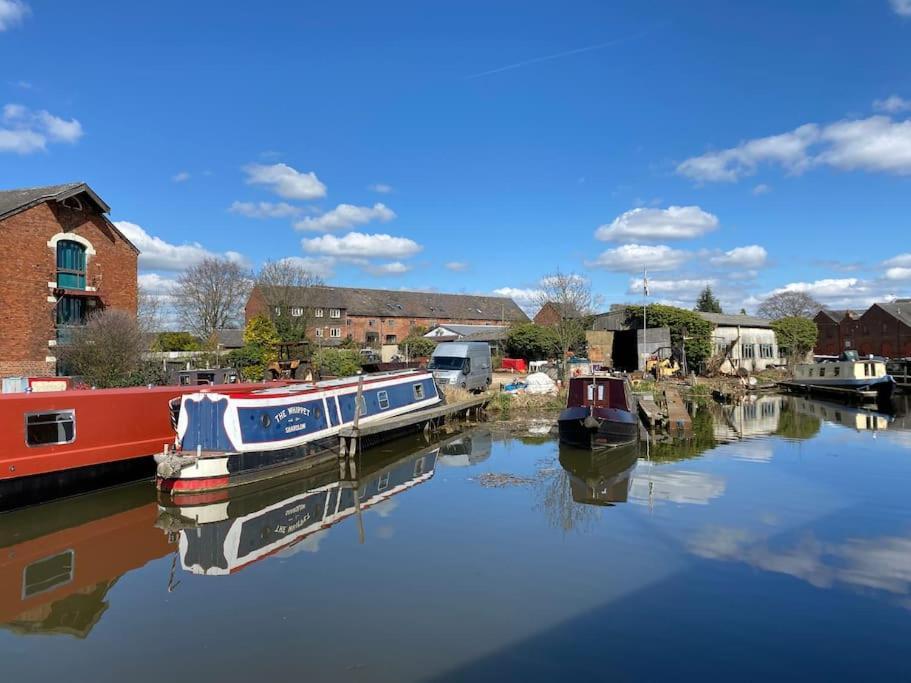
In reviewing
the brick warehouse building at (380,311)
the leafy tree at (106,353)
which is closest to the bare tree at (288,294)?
the brick warehouse building at (380,311)

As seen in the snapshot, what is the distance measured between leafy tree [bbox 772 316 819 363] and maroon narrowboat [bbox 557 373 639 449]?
30926 mm

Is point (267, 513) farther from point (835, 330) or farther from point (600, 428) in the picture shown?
point (835, 330)

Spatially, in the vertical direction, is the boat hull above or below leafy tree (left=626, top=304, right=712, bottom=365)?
below

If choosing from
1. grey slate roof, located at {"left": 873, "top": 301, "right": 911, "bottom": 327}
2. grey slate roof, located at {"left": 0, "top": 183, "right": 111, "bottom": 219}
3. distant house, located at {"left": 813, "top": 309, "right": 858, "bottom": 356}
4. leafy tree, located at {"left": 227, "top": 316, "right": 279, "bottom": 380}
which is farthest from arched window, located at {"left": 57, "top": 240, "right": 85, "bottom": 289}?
distant house, located at {"left": 813, "top": 309, "right": 858, "bottom": 356}

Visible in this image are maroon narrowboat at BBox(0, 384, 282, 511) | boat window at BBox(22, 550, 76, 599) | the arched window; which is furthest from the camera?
the arched window

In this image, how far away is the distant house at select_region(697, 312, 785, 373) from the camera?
36.8 meters

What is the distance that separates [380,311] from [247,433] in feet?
144

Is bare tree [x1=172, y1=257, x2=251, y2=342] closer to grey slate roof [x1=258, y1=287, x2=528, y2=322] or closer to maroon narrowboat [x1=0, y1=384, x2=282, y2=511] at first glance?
grey slate roof [x1=258, y1=287, x2=528, y2=322]

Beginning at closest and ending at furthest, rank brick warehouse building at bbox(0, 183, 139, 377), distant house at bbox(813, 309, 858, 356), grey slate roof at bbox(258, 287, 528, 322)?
1. brick warehouse building at bbox(0, 183, 139, 377)
2. grey slate roof at bbox(258, 287, 528, 322)
3. distant house at bbox(813, 309, 858, 356)

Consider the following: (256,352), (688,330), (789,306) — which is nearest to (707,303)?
(789,306)

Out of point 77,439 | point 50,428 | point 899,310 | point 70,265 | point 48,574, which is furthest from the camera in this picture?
point 899,310

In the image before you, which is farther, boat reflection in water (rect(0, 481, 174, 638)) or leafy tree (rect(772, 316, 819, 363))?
leafy tree (rect(772, 316, 819, 363))

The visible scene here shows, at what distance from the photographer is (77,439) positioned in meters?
10.8

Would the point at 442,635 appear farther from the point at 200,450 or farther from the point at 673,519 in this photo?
the point at 200,450
